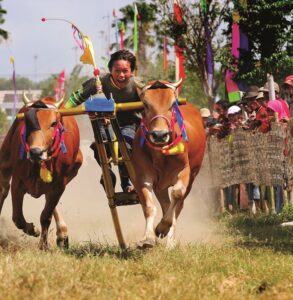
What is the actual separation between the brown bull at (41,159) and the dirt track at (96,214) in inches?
23.1

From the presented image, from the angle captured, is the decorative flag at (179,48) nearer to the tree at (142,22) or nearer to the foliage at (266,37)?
the foliage at (266,37)

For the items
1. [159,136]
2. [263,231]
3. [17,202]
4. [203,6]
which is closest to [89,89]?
[17,202]

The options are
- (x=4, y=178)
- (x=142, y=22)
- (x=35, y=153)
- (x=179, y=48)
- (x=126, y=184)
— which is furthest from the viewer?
(x=142, y=22)

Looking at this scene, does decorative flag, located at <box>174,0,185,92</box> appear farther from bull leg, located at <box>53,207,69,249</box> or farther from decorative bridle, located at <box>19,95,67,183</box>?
decorative bridle, located at <box>19,95,67,183</box>

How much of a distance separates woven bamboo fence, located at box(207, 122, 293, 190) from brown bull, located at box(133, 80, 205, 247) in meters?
3.09

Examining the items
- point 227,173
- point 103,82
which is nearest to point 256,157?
point 227,173

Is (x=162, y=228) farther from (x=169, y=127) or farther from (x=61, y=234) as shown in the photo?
(x=61, y=234)

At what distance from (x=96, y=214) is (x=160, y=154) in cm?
491

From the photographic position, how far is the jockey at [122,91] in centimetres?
900

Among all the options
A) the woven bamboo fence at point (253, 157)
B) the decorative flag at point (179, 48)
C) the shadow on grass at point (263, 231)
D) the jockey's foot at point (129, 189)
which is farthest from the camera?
the decorative flag at point (179, 48)

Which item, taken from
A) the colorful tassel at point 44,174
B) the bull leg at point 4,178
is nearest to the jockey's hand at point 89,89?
the colorful tassel at point 44,174

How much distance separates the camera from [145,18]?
47156mm

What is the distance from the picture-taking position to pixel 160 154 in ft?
27.5

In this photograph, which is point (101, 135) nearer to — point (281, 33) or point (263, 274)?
point (263, 274)
